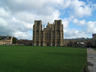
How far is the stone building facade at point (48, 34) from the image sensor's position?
86.9 metres

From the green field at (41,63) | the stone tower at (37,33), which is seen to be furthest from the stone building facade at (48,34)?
the green field at (41,63)

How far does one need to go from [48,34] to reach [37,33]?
7442 mm

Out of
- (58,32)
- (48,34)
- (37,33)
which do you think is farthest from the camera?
(37,33)

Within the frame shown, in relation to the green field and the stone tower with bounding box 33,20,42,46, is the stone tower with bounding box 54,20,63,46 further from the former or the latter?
the green field

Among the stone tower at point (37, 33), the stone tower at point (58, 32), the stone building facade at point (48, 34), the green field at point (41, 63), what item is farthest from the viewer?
the stone tower at point (37, 33)

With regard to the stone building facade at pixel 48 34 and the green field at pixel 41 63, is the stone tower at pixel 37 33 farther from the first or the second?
the green field at pixel 41 63

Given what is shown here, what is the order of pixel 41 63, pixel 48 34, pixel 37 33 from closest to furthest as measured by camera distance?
pixel 41 63 → pixel 48 34 → pixel 37 33

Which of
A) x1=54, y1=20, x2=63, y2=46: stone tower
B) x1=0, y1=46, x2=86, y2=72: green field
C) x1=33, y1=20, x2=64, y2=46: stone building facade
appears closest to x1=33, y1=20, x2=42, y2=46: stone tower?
x1=33, y1=20, x2=64, y2=46: stone building facade

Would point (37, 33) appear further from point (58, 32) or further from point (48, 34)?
point (58, 32)

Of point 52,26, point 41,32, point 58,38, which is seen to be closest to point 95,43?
point 58,38

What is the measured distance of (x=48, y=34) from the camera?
8956 centimetres

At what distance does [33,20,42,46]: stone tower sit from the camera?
89.0 metres

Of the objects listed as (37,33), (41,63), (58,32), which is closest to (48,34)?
(58,32)

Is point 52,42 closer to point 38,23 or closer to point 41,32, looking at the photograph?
point 41,32
